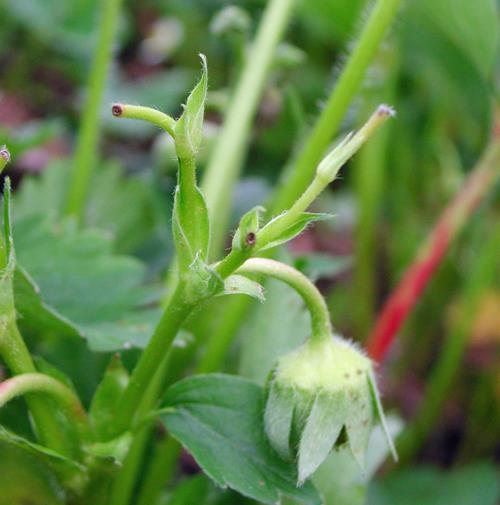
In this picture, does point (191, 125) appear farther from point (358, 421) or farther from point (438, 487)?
point (438, 487)

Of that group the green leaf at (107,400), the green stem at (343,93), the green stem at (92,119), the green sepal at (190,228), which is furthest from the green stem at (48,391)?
the green stem at (92,119)

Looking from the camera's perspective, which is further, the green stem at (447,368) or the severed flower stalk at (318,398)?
the green stem at (447,368)

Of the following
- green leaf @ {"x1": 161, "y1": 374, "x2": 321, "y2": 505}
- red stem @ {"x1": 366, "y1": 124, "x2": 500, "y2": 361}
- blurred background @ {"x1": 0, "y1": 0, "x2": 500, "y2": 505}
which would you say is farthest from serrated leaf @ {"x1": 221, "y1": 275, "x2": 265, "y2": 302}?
red stem @ {"x1": 366, "y1": 124, "x2": 500, "y2": 361}

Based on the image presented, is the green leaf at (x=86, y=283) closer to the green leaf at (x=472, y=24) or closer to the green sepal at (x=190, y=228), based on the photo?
the green sepal at (x=190, y=228)

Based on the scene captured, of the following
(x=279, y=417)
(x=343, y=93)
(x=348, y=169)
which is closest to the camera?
(x=279, y=417)

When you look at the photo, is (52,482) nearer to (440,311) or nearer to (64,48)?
(440,311)

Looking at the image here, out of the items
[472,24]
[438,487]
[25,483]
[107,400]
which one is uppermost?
[472,24]

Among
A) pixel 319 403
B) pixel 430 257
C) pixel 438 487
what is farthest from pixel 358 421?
pixel 438 487
